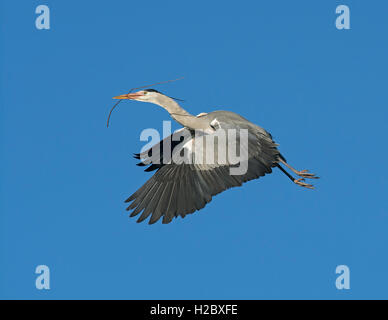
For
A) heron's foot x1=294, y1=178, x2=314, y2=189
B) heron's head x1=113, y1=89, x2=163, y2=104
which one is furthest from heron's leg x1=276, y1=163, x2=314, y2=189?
heron's head x1=113, y1=89, x2=163, y2=104

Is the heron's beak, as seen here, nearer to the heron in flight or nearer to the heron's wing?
the heron in flight

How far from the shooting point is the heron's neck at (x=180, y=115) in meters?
8.42

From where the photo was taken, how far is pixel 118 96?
8492 millimetres

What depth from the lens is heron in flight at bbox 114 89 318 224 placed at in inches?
309

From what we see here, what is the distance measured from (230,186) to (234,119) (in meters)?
1.14

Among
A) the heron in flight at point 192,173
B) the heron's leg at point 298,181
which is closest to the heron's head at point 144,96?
the heron in flight at point 192,173

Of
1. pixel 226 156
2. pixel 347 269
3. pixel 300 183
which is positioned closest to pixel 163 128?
pixel 226 156

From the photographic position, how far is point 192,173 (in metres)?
8.12

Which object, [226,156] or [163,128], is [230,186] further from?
[163,128]

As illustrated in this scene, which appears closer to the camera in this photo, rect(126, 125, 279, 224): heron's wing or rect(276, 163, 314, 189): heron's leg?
rect(126, 125, 279, 224): heron's wing

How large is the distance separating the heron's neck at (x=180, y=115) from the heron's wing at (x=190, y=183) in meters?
0.57

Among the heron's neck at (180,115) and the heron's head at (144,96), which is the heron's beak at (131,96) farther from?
the heron's neck at (180,115)

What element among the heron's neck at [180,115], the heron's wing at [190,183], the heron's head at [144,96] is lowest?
the heron's wing at [190,183]

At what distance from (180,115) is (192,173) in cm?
88
